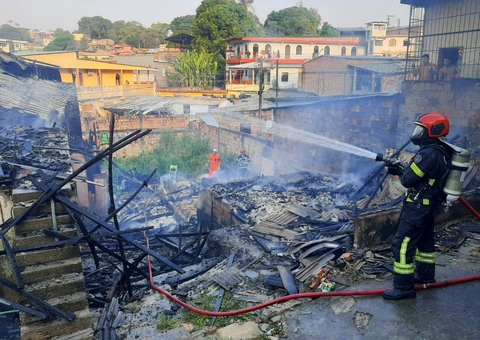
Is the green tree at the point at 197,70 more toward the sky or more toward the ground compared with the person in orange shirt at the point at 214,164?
more toward the sky

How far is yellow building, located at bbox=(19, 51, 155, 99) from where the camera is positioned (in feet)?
104

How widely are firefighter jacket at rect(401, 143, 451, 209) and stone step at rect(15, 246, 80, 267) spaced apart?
3.83 m

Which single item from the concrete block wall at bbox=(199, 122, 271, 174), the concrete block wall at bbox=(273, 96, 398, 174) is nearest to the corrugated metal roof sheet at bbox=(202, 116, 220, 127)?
the concrete block wall at bbox=(199, 122, 271, 174)

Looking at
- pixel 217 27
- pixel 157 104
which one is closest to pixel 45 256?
pixel 157 104

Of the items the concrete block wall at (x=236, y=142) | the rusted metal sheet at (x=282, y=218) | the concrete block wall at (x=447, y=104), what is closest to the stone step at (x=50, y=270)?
the rusted metal sheet at (x=282, y=218)

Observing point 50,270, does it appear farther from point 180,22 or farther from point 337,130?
point 180,22

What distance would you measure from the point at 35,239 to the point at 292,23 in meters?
57.3

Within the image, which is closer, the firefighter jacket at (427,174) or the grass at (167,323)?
the firefighter jacket at (427,174)

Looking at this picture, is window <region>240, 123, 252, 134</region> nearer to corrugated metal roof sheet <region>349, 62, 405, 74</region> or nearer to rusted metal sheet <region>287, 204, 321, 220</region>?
rusted metal sheet <region>287, 204, 321, 220</region>

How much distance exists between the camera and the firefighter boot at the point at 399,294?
13.9 feet

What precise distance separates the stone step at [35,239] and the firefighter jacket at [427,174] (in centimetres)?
390

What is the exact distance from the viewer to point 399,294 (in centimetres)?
425

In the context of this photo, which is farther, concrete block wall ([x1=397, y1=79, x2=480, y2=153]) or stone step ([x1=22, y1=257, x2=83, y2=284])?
concrete block wall ([x1=397, y1=79, x2=480, y2=153])

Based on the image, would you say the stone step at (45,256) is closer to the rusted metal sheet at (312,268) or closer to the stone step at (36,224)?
the stone step at (36,224)
